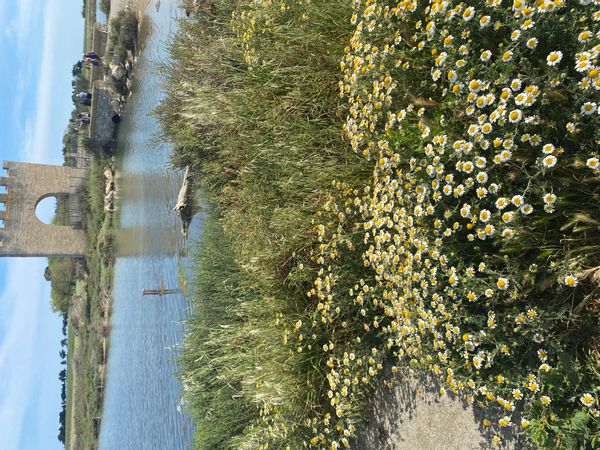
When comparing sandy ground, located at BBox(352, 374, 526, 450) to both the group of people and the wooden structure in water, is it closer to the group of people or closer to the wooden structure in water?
the wooden structure in water

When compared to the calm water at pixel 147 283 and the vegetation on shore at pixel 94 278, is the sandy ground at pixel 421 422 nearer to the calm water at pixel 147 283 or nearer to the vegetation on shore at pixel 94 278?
the calm water at pixel 147 283

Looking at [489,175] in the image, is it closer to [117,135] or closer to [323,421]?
[323,421]

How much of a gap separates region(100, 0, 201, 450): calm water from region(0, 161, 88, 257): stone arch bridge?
104 inches

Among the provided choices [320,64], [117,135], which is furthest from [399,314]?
[117,135]

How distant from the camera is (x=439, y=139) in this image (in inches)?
86.8

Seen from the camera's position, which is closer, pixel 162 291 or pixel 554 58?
pixel 554 58

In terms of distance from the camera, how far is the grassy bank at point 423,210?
2.00 meters

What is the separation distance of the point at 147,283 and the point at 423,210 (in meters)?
9.95

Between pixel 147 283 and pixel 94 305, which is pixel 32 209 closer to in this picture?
pixel 94 305

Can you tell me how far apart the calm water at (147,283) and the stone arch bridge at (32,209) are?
2642mm

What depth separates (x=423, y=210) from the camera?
8.07ft

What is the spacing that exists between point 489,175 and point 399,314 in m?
1.03

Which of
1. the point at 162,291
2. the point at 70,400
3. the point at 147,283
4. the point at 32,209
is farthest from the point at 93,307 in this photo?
the point at 70,400

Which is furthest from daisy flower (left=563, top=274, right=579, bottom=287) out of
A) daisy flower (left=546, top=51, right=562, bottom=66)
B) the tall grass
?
the tall grass
